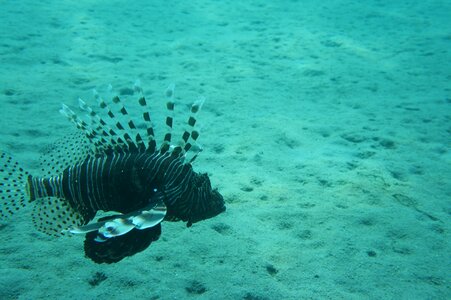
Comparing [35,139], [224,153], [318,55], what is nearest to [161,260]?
[224,153]

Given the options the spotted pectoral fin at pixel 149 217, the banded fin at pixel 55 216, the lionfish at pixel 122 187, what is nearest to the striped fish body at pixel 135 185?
the lionfish at pixel 122 187

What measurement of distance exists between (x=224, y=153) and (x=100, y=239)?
292cm

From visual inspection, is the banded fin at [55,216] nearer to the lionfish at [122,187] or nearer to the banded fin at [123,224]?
the lionfish at [122,187]

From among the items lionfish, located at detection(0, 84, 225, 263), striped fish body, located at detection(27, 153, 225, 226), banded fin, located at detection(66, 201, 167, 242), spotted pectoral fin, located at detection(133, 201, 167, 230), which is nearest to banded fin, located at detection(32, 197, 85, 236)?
lionfish, located at detection(0, 84, 225, 263)

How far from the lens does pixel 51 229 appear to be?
111 inches

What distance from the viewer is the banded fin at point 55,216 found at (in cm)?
281

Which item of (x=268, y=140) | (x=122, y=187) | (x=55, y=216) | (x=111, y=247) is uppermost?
(x=122, y=187)

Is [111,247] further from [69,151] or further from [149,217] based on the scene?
[69,151]

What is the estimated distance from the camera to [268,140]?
529 cm

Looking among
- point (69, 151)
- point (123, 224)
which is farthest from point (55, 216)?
point (123, 224)

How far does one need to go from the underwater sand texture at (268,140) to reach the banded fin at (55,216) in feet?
1.12

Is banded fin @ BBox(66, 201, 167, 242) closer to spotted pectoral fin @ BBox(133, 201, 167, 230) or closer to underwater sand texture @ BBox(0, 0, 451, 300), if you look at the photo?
spotted pectoral fin @ BBox(133, 201, 167, 230)

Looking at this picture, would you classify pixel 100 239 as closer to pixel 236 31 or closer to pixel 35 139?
pixel 35 139

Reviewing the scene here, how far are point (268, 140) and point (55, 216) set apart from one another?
10.6ft
